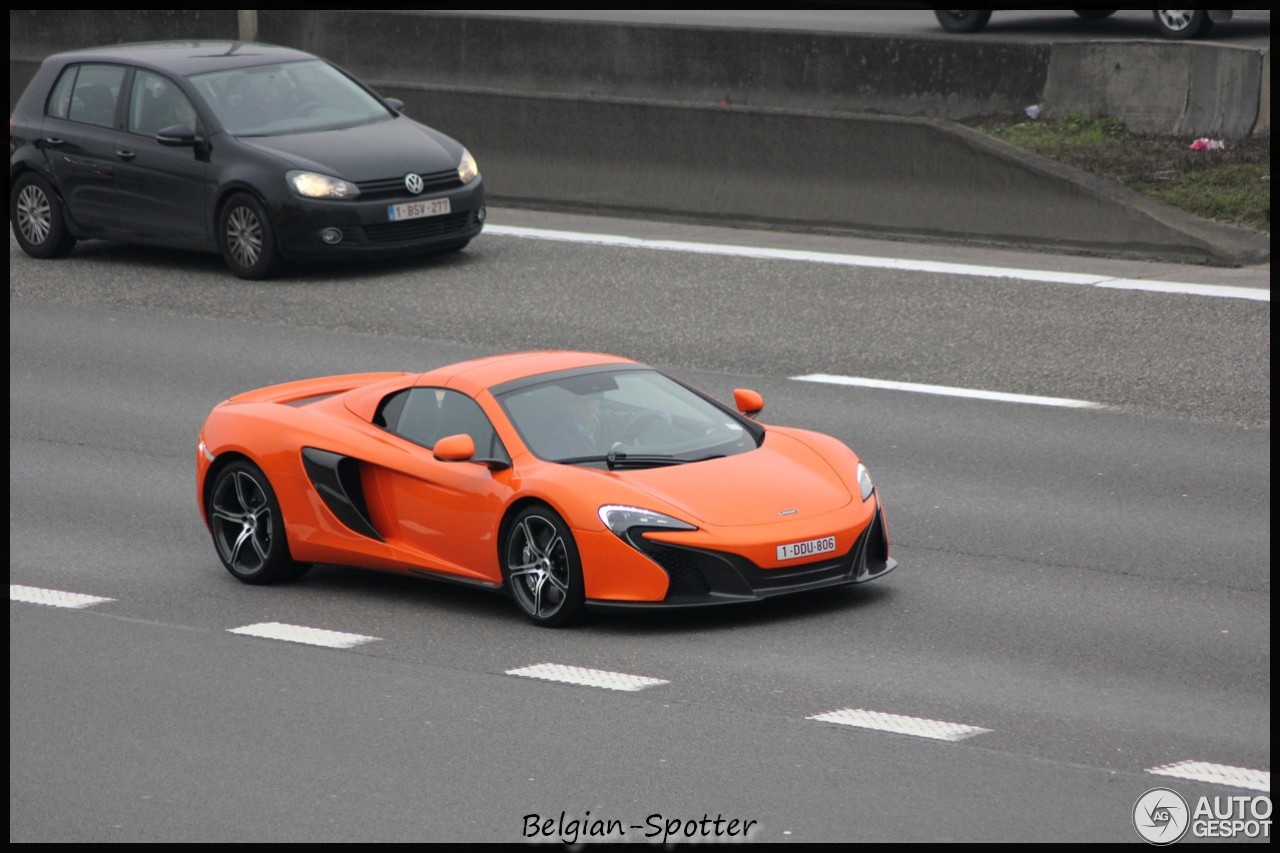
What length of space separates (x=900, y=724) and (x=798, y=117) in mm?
13256

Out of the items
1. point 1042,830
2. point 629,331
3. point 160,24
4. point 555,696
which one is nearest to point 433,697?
point 555,696

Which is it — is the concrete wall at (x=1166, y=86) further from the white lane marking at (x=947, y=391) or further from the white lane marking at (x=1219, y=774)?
the white lane marking at (x=1219, y=774)

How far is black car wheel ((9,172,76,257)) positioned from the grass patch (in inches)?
368

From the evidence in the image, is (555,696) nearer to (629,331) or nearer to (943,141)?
(629,331)

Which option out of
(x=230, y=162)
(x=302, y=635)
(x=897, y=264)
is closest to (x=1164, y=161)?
(x=897, y=264)

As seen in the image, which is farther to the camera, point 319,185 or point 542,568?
point 319,185

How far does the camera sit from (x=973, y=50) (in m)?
22.5

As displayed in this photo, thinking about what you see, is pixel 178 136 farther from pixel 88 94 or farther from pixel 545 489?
pixel 545 489

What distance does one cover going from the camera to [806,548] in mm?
9539

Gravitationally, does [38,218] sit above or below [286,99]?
below

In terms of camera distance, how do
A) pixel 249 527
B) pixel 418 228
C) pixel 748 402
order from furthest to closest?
pixel 418 228 → pixel 249 527 → pixel 748 402

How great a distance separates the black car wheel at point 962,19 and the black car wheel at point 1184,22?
2.69m

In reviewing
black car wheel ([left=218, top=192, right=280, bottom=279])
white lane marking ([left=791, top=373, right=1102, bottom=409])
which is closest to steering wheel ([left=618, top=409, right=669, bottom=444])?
white lane marking ([left=791, top=373, right=1102, bottom=409])

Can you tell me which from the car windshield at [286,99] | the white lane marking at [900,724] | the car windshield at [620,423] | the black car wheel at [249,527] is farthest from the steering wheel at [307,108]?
the white lane marking at [900,724]
